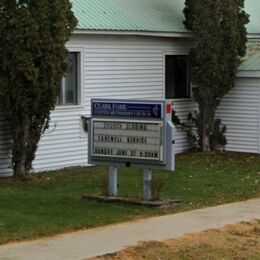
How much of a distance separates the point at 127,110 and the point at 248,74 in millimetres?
9031

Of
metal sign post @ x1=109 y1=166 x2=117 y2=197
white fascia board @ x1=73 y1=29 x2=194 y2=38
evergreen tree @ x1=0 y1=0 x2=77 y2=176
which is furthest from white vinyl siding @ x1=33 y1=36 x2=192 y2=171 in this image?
metal sign post @ x1=109 y1=166 x2=117 y2=197

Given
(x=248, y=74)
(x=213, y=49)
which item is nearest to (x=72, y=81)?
(x=213, y=49)

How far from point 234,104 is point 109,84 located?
165 inches

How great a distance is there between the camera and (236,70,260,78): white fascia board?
2081 centimetres

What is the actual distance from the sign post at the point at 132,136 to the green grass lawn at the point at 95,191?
0.69 meters

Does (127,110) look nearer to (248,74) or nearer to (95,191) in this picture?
(95,191)

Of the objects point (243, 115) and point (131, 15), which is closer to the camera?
point (131, 15)

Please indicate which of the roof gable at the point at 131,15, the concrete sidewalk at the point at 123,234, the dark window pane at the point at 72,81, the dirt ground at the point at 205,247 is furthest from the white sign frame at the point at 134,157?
the dark window pane at the point at 72,81

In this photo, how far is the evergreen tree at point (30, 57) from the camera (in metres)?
14.6

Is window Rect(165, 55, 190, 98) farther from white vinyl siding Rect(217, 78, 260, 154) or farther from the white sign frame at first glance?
the white sign frame

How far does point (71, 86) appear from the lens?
1825cm

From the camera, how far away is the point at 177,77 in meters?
22.0

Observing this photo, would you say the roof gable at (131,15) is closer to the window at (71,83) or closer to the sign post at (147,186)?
the window at (71,83)

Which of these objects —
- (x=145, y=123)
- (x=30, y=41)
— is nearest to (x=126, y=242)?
(x=145, y=123)
